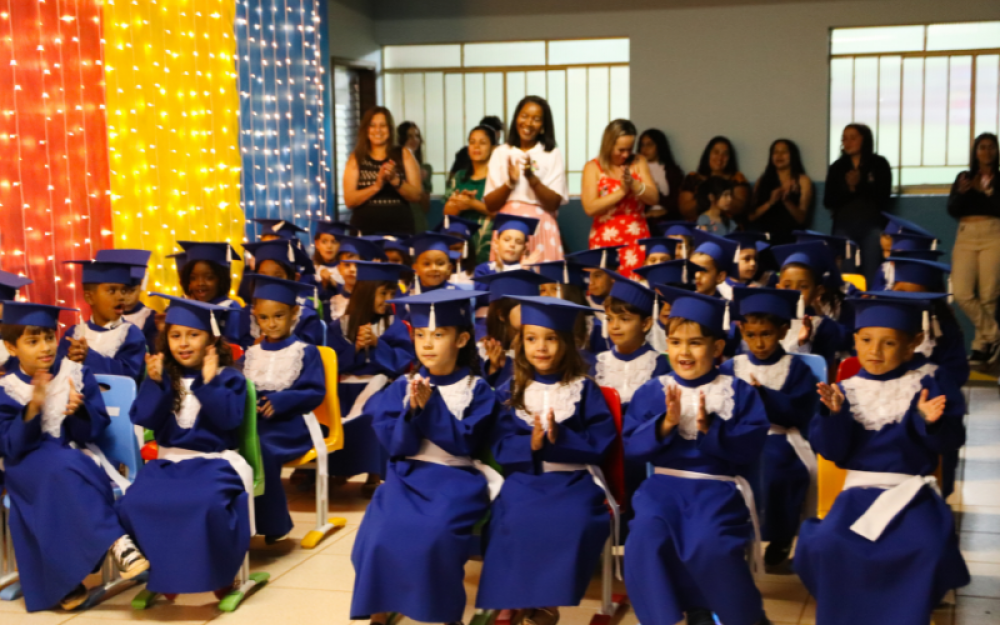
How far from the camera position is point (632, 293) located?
4230 millimetres

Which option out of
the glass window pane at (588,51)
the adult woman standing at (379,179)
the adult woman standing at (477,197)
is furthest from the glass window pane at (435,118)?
the adult woman standing at (379,179)

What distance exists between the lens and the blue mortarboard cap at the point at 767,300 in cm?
410

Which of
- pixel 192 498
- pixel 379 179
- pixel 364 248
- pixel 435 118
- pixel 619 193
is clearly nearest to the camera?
pixel 192 498

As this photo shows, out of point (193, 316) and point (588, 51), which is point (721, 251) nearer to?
point (193, 316)

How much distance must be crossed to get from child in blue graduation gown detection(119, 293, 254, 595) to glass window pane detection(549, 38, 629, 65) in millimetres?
7621

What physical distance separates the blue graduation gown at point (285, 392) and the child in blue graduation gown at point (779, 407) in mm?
1782

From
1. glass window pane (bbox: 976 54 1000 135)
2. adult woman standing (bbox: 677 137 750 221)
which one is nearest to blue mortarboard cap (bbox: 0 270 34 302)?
adult woman standing (bbox: 677 137 750 221)

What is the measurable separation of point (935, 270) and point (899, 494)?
6.09ft

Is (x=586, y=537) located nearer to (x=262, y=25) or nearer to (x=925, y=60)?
(x=262, y=25)

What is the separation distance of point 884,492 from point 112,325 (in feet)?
11.9

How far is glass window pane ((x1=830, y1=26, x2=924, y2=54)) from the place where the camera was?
10312 millimetres

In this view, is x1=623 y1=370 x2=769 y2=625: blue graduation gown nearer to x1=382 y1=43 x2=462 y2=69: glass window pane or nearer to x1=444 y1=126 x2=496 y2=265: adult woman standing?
x1=444 y1=126 x2=496 y2=265: adult woman standing

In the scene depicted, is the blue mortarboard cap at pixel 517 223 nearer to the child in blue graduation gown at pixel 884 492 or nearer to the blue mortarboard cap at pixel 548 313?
the blue mortarboard cap at pixel 548 313

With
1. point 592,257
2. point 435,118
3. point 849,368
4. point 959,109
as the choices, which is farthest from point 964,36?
point 849,368
